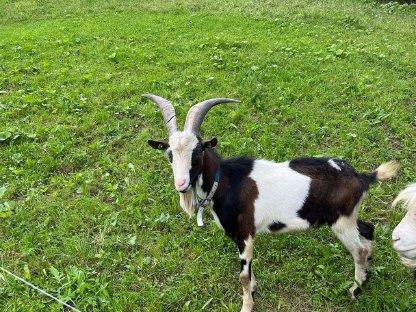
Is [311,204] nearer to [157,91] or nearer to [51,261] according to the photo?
[51,261]

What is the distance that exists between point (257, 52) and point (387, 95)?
119 inches

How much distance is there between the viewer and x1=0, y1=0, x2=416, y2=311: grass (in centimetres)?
382

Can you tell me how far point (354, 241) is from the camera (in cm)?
350

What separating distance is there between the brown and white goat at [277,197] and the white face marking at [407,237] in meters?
0.37

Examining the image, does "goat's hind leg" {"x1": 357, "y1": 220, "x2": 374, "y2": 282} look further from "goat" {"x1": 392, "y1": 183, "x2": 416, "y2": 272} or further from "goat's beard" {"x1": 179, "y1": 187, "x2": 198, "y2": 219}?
"goat's beard" {"x1": 179, "y1": 187, "x2": 198, "y2": 219}

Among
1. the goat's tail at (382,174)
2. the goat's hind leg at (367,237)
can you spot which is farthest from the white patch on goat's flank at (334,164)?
the goat's hind leg at (367,237)

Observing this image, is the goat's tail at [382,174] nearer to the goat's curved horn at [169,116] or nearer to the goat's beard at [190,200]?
the goat's beard at [190,200]

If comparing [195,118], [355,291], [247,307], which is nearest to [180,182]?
[195,118]

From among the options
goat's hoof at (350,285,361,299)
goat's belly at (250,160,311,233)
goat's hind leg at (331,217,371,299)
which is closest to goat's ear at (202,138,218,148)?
goat's belly at (250,160,311,233)

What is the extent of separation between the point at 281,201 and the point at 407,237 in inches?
40.8

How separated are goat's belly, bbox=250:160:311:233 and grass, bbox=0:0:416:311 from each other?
66cm

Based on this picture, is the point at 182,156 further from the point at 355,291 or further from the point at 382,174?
the point at 355,291

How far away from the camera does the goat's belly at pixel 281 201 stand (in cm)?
347

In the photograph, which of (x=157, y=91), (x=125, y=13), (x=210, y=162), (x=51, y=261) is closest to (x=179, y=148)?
(x=210, y=162)
